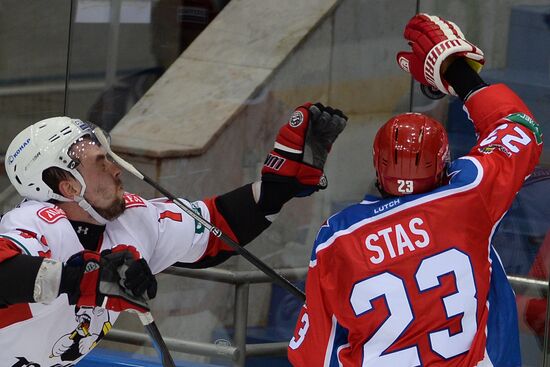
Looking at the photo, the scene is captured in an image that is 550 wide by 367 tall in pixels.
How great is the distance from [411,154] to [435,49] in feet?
1.04

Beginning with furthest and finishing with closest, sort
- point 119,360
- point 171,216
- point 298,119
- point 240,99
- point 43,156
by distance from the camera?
point 240,99 → point 119,360 → point 171,216 → point 298,119 → point 43,156

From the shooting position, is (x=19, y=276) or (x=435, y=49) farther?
(x=435, y=49)

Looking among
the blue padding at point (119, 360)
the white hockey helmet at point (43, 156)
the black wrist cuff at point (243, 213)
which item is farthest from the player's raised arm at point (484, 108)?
the blue padding at point (119, 360)

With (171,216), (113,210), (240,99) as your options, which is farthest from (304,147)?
(240,99)

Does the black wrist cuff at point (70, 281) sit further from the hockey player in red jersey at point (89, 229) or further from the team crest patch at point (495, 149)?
the team crest patch at point (495, 149)

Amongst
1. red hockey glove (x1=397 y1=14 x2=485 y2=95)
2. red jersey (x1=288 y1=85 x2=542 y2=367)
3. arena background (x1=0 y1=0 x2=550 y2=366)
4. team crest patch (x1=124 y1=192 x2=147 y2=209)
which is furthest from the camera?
arena background (x1=0 y1=0 x2=550 y2=366)

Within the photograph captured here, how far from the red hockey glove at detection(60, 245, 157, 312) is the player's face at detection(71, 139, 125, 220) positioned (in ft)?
0.75

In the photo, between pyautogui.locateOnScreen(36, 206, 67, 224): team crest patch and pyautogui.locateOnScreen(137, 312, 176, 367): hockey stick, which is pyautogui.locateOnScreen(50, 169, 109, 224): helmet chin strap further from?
pyautogui.locateOnScreen(137, 312, 176, 367): hockey stick

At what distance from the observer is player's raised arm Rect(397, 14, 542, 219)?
2.64 metres

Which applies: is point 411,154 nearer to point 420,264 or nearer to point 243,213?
point 420,264

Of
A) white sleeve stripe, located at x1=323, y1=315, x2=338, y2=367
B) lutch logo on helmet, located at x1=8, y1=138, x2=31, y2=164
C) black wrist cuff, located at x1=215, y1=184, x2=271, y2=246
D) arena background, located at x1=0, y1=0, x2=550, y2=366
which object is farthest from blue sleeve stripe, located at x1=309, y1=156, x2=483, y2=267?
arena background, located at x1=0, y1=0, x2=550, y2=366

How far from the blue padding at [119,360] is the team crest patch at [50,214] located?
43.8 inches

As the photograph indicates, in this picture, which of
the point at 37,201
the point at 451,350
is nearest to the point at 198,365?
the point at 37,201

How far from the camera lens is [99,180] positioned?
2.95 m
